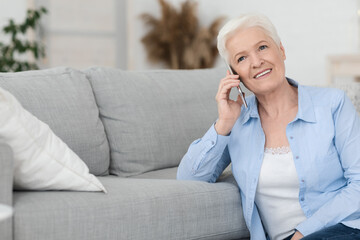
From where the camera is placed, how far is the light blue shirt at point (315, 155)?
1.67 m

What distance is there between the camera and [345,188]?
168 cm

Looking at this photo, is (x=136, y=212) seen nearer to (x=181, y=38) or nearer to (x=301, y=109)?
(x=301, y=109)

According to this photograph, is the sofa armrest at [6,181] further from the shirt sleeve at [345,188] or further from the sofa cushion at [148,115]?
the sofa cushion at [148,115]

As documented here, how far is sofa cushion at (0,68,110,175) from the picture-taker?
2152 mm

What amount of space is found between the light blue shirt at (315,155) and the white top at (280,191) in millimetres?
23

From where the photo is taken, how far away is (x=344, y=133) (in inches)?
66.7

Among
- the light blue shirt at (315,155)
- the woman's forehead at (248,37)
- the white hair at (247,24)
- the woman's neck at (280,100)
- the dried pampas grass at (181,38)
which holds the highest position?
the white hair at (247,24)

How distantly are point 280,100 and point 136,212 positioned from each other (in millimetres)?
586

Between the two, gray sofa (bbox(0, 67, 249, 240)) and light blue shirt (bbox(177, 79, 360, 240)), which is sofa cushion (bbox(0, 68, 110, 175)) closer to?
gray sofa (bbox(0, 67, 249, 240))

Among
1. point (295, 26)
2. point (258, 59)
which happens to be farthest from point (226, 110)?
point (295, 26)

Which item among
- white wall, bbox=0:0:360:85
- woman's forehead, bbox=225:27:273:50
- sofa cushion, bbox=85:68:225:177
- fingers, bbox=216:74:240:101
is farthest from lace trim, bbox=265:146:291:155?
white wall, bbox=0:0:360:85

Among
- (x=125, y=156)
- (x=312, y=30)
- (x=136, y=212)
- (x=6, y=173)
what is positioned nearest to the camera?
(x=6, y=173)

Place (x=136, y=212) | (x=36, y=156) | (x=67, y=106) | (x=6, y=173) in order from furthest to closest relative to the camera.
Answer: (x=67, y=106) < (x=136, y=212) < (x=36, y=156) < (x=6, y=173)

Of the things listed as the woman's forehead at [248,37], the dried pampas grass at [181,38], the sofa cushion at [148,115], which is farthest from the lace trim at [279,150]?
the dried pampas grass at [181,38]
